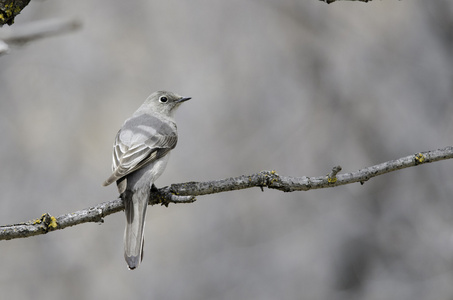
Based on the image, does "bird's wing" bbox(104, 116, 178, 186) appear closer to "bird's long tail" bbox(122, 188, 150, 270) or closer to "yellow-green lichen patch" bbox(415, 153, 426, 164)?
"bird's long tail" bbox(122, 188, 150, 270)

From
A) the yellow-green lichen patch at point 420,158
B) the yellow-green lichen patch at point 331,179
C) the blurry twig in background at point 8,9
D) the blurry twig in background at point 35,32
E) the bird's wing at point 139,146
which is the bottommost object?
the yellow-green lichen patch at point 331,179

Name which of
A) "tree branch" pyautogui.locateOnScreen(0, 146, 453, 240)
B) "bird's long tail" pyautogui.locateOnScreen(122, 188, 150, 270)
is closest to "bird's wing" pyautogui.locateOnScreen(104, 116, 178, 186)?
"bird's long tail" pyautogui.locateOnScreen(122, 188, 150, 270)

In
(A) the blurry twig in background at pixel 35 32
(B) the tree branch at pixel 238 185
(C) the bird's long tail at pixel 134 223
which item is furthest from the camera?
(C) the bird's long tail at pixel 134 223

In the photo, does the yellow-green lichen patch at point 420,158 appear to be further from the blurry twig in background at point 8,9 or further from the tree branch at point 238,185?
the blurry twig in background at point 8,9

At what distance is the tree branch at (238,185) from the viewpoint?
2.96 metres

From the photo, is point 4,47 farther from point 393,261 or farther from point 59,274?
point 393,261

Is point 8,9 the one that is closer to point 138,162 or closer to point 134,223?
point 138,162

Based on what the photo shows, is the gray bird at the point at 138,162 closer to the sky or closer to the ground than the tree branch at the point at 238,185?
closer to the sky

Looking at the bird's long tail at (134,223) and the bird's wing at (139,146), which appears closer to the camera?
the bird's long tail at (134,223)

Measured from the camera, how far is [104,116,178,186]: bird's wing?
3.78 m

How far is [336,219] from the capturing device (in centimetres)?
699

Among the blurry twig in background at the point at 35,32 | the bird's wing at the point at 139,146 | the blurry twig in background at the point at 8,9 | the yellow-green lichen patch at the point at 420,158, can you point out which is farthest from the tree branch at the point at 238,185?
the blurry twig in background at the point at 35,32

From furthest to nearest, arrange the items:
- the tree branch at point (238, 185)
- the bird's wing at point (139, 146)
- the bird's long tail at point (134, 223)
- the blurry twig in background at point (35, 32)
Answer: the bird's wing at point (139, 146) < the bird's long tail at point (134, 223) < the tree branch at point (238, 185) < the blurry twig in background at point (35, 32)

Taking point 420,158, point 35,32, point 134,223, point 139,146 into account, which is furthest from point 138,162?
point 35,32
